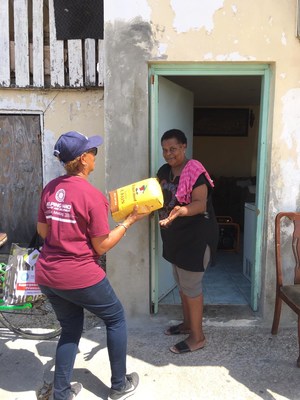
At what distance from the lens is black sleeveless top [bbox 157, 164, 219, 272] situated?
2.87 meters

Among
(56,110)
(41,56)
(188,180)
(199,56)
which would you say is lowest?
(188,180)

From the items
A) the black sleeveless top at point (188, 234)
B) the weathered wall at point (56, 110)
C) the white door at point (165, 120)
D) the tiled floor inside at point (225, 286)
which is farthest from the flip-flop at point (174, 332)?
the weathered wall at point (56, 110)

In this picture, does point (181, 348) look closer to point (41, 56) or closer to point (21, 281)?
point (21, 281)

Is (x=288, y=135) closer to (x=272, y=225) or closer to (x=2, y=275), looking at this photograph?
(x=272, y=225)

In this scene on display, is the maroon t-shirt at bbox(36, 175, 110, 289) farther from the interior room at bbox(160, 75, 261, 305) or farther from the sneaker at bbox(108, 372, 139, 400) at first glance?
the interior room at bbox(160, 75, 261, 305)

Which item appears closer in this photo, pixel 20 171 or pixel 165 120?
pixel 165 120

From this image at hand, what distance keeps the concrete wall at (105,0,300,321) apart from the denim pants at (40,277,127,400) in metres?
1.28

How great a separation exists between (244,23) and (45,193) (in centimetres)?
216

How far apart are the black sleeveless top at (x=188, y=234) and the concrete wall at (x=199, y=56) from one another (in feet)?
1.38

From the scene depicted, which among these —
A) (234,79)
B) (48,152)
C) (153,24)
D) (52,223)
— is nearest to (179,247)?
(52,223)

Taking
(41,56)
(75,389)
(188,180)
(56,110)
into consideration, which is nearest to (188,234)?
(188,180)

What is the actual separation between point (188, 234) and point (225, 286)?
1592 millimetres

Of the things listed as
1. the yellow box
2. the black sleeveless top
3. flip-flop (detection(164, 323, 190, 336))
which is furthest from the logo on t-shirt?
flip-flop (detection(164, 323, 190, 336))

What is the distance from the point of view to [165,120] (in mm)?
3521
